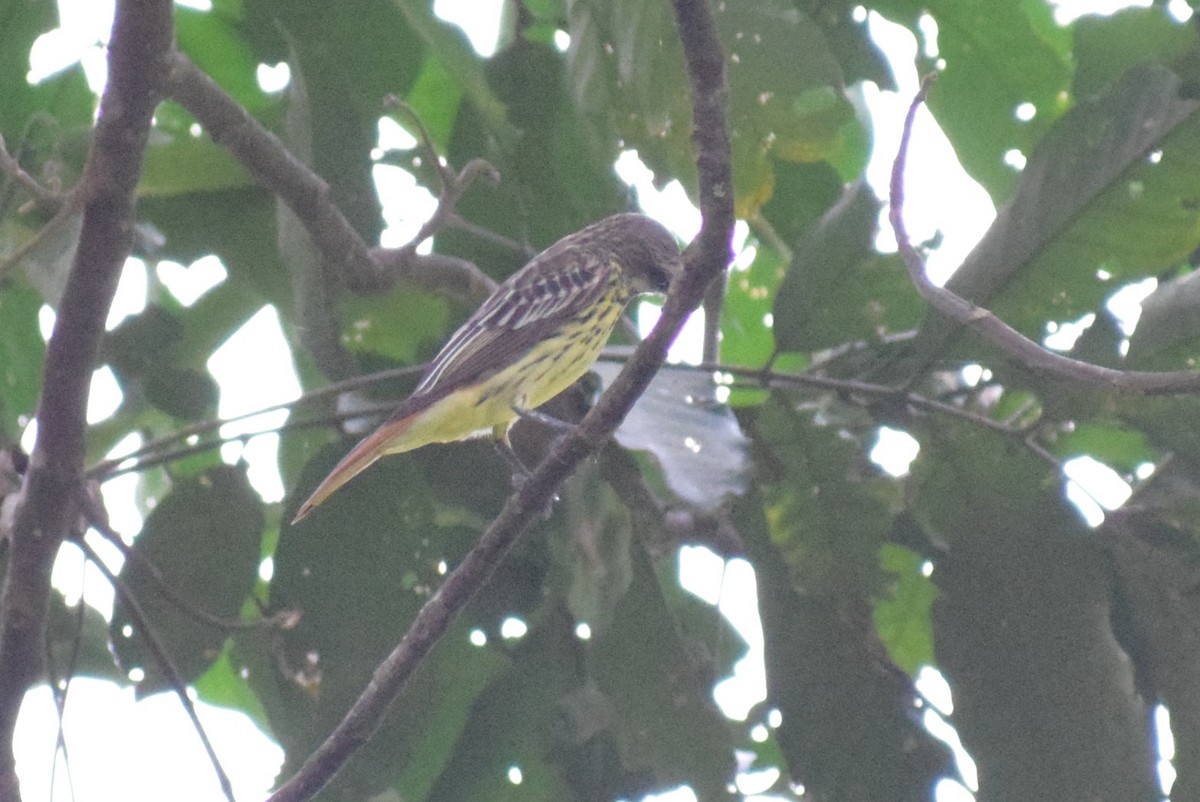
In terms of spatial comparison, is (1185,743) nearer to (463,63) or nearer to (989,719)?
(989,719)

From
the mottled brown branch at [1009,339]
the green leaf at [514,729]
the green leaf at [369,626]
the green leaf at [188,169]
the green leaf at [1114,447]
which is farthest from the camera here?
the green leaf at [1114,447]

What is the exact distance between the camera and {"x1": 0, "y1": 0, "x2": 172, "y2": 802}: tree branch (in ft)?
8.59

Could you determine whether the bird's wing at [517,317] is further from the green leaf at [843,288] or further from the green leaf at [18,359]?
the green leaf at [18,359]

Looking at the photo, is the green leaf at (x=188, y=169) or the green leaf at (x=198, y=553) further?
the green leaf at (x=188, y=169)

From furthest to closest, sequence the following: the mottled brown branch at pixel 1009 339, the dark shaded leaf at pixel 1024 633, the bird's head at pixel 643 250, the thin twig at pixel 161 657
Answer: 1. the bird's head at pixel 643 250
2. the dark shaded leaf at pixel 1024 633
3. the thin twig at pixel 161 657
4. the mottled brown branch at pixel 1009 339

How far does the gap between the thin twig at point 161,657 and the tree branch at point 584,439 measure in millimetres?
207

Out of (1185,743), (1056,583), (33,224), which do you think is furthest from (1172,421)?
(33,224)

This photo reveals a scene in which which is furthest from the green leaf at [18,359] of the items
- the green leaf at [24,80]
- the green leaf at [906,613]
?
the green leaf at [906,613]

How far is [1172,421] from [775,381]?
0.75m

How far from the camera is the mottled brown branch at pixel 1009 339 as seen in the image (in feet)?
6.61

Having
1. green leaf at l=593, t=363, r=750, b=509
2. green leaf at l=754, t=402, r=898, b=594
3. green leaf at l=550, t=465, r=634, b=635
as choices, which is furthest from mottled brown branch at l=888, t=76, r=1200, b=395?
green leaf at l=550, t=465, r=634, b=635

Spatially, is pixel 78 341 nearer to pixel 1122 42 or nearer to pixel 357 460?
pixel 357 460

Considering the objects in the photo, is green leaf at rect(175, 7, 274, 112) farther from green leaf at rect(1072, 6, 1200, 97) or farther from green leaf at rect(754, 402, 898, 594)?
green leaf at rect(1072, 6, 1200, 97)

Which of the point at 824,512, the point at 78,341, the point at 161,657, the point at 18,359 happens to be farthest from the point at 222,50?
the point at 824,512
